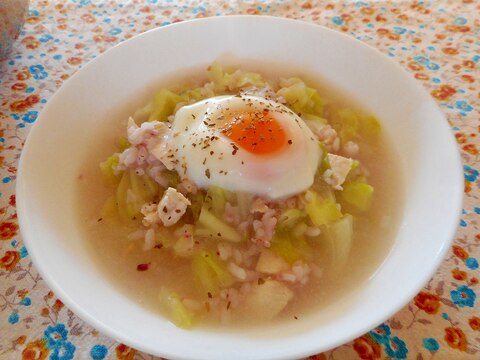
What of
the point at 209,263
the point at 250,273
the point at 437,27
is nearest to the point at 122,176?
the point at 209,263

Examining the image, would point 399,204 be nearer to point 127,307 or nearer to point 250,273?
point 250,273

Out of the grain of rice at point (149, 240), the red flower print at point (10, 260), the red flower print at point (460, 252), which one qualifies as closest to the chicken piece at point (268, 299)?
the grain of rice at point (149, 240)

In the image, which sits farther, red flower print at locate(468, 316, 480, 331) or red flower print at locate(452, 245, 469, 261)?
red flower print at locate(452, 245, 469, 261)

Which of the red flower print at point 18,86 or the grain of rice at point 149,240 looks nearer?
the grain of rice at point 149,240

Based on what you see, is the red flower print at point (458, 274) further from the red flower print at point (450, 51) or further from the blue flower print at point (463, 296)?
the red flower print at point (450, 51)

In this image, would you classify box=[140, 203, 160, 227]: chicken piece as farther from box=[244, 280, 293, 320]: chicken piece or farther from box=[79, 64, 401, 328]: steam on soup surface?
box=[244, 280, 293, 320]: chicken piece

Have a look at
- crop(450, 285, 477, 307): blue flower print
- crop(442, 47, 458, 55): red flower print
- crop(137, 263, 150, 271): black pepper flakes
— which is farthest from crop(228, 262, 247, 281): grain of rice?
crop(442, 47, 458, 55): red flower print
